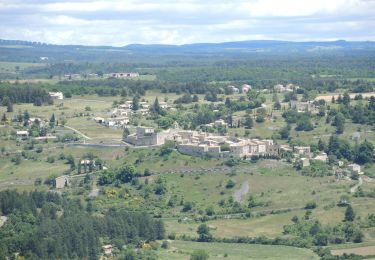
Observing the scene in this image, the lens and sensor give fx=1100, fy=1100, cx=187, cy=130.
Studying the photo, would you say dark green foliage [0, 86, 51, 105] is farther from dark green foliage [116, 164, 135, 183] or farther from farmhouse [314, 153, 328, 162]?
farmhouse [314, 153, 328, 162]

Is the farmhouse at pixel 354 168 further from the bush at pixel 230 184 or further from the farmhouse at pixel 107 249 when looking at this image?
the farmhouse at pixel 107 249

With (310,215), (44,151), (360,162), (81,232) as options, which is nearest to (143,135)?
(44,151)

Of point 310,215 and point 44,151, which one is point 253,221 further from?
point 44,151

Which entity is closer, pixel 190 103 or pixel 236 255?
pixel 236 255

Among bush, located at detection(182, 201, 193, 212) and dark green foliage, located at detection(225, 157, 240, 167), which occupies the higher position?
dark green foliage, located at detection(225, 157, 240, 167)

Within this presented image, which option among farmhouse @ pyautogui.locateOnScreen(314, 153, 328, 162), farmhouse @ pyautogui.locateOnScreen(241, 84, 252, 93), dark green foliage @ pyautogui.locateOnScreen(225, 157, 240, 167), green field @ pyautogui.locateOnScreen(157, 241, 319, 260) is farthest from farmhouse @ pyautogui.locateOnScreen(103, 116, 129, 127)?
green field @ pyautogui.locateOnScreen(157, 241, 319, 260)

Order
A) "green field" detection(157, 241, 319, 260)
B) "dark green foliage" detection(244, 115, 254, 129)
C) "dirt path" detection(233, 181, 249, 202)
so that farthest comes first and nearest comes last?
"dark green foliage" detection(244, 115, 254, 129), "dirt path" detection(233, 181, 249, 202), "green field" detection(157, 241, 319, 260)

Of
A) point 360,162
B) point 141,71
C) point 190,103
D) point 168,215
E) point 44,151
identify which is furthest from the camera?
point 141,71
